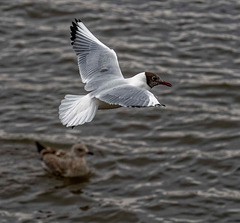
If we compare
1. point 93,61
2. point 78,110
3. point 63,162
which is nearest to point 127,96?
point 78,110

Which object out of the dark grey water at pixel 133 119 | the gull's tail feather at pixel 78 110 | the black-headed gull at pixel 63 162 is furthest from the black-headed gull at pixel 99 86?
the black-headed gull at pixel 63 162

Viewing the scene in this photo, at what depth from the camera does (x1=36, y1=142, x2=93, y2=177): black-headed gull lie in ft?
31.8

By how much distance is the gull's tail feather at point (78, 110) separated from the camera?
222 inches

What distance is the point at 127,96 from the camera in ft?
18.6

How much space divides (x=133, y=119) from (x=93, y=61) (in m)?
4.16

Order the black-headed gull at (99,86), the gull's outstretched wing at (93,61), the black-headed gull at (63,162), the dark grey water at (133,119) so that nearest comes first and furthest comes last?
the black-headed gull at (99,86), the gull's outstretched wing at (93,61), the dark grey water at (133,119), the black-headed gull at (63,162)

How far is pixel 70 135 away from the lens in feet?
34.8

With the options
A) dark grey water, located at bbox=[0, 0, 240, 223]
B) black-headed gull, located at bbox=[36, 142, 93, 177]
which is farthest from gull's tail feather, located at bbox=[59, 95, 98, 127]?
black-headed gull, located at bbox=[36, 142, 93, 177]

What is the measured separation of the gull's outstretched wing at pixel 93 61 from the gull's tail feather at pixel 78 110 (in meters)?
0.23

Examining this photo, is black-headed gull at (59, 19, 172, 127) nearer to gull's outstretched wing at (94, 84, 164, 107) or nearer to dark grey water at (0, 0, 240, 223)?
gull's outstretched wing at (94, 84, 164, 107)

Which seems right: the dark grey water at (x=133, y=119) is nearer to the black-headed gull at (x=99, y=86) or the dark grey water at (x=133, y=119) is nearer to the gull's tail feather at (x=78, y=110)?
the black-headed gull at (x=99, y=86)

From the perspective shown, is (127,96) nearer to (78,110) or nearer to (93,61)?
(78,110)

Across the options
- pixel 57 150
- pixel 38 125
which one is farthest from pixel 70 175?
pixel 38 125

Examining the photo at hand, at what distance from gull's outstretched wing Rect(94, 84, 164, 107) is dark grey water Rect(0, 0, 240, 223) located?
3.35 meters
